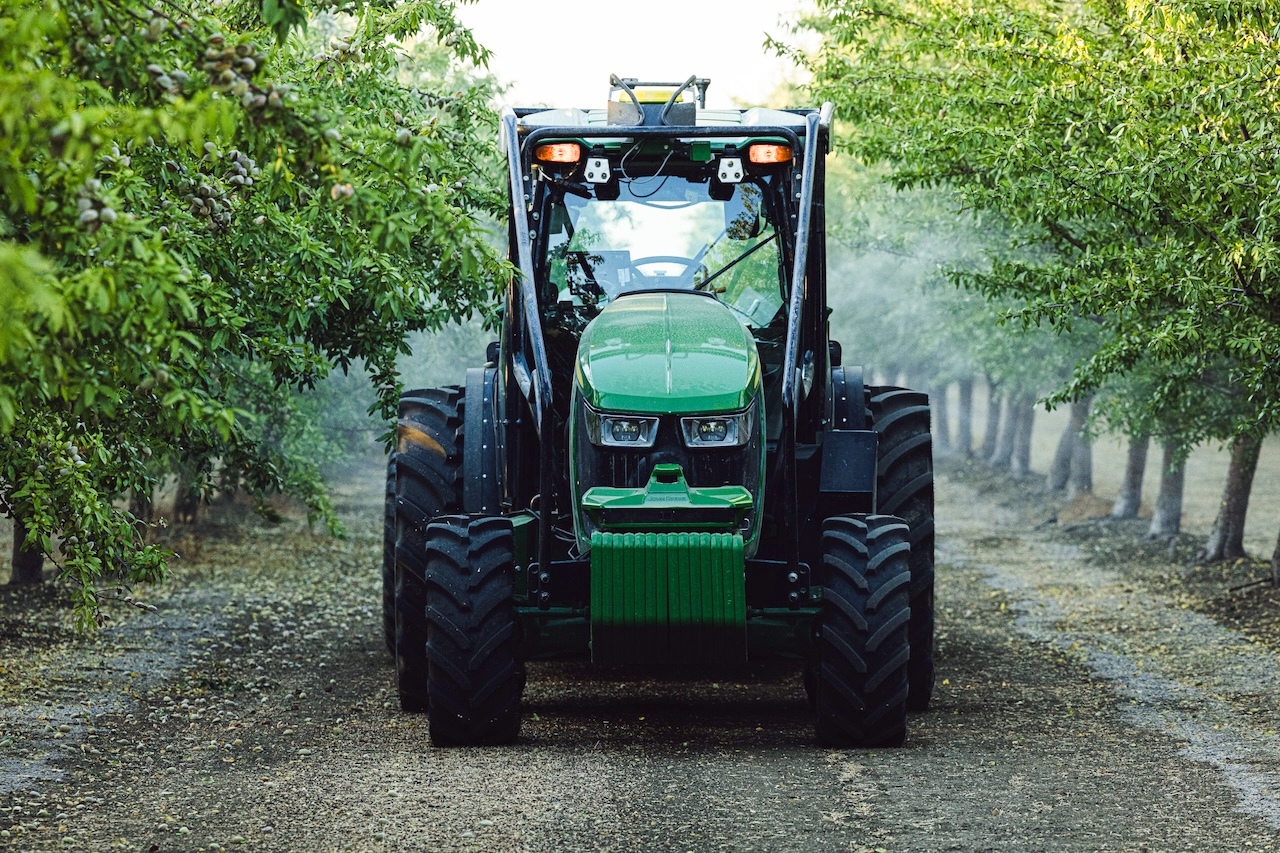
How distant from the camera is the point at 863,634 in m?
8.05

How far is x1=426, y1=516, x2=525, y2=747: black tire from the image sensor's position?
26.6 feet

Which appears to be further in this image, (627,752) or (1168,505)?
(1168,505)

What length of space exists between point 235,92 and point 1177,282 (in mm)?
7460

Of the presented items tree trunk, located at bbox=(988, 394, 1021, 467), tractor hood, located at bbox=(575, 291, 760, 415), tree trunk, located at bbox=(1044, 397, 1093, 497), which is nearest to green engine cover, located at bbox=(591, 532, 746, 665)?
tractor hood, located at bbox=(575, 291, 760, 415)

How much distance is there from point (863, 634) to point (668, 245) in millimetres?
2628

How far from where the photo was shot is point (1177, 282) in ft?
36.0

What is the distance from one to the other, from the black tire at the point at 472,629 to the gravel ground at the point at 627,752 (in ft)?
0.79

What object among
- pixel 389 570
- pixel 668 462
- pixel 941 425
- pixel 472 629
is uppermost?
pixel 668 462

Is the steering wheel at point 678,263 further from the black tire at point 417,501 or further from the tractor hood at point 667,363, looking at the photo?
the black tire at point 417,501

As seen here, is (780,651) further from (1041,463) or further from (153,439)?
(1041,463)

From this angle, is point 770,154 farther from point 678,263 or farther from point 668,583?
point 668,583

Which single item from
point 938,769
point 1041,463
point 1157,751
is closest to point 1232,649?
point 1157,751

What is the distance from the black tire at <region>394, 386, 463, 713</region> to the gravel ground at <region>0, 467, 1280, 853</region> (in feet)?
1.14

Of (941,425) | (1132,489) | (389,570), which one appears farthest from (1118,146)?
(941,425)
